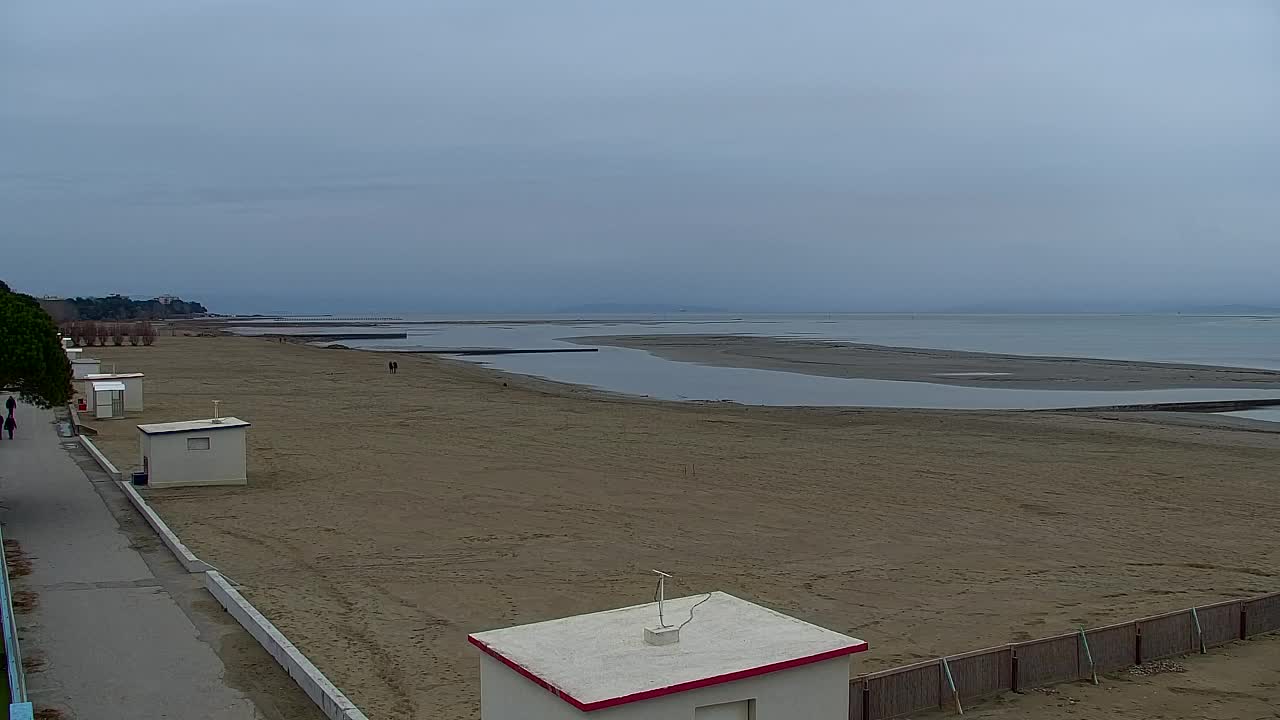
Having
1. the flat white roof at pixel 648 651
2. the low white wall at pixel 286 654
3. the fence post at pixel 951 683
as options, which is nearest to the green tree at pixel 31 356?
the low white wall at pixel 286 654

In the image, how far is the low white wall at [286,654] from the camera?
1008 cm

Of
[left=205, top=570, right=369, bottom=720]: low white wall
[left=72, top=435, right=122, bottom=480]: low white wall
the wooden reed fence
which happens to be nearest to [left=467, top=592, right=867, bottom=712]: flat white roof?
the wooden reed fence

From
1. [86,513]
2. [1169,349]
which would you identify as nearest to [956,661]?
[86,513]

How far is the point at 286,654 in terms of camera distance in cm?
1136

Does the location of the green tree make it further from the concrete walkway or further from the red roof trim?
the red roof trim

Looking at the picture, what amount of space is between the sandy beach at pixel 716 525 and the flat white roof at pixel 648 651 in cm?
294

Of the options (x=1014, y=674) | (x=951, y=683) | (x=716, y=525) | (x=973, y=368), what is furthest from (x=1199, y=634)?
(x=973, y=368)

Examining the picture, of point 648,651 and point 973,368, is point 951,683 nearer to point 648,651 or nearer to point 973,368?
point 648,651

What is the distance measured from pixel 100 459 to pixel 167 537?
10.3 m

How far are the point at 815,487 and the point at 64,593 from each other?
15917 millimetres

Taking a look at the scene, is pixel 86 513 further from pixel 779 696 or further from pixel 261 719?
pixel 779 696

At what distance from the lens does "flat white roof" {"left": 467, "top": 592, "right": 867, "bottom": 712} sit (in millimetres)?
7125

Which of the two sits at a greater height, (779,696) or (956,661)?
(779,696)

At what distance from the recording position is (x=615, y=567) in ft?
54.7
